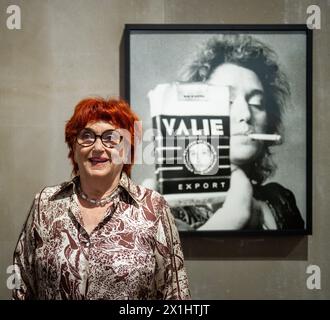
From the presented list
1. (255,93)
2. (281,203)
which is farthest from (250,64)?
(281,203)

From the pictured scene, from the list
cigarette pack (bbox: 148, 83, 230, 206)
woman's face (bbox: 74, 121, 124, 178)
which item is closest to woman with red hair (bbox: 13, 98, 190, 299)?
woman's face (bbox: 74, 121, 124, 178)

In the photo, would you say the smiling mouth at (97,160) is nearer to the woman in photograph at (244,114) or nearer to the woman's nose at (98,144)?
the woman's nose at (98,144)

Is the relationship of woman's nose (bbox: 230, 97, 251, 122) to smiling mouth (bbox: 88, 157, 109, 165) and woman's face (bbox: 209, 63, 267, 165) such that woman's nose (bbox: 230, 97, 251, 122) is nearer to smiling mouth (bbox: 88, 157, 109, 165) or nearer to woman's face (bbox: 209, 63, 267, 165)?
woman's face (bbox: 209, 63, 267, 165)

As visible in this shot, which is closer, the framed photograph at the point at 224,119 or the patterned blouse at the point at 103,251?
the patterned blouse at the point at 103,251

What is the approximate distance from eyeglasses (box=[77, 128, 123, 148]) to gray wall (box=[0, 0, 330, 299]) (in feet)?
1.24

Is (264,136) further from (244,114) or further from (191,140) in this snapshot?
(191,140)

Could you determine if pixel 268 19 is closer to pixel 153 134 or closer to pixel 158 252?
pixel 153 134

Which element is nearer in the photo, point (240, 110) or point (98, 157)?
point (98, 157)

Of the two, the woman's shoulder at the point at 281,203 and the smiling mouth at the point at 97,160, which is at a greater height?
the smiling mouth at the point at 97,160

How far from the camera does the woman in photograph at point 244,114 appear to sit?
1.46 m

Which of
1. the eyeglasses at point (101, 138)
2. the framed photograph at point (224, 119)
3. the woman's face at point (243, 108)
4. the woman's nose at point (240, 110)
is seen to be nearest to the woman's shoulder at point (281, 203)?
the framed photograph at point (224, 119)

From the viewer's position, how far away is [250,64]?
147cm

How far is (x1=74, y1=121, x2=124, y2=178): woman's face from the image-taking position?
1079 mm

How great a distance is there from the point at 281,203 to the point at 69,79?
0.74 metres
